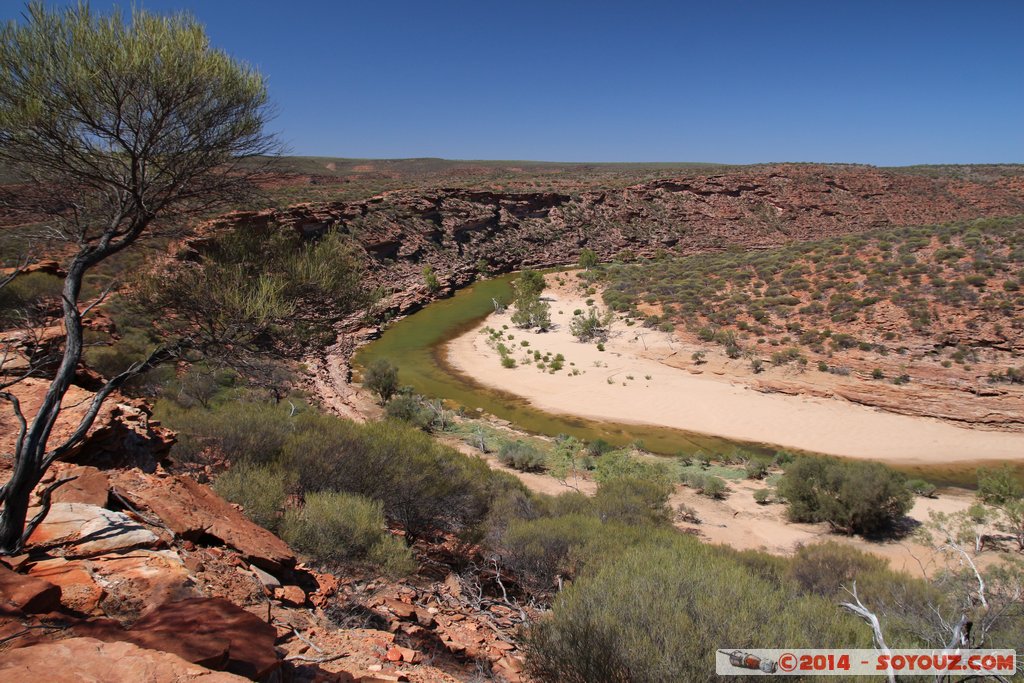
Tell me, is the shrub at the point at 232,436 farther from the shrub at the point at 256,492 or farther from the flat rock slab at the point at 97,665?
the flat rock slab at the point at 97,665

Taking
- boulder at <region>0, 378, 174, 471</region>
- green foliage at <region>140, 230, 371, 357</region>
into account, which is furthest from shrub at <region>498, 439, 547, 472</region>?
boulder at <region>0, 378, 174, 471</region>

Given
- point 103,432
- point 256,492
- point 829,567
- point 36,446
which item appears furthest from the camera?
point 829,567

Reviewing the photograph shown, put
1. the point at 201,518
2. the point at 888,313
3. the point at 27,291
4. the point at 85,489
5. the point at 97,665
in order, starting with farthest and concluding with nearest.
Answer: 1. the point at 888,313
2. the point at 27,291
3. the point at 201,518
4. the point at 85,489
5. the point at 97,665

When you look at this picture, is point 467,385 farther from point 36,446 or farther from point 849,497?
point 36,446

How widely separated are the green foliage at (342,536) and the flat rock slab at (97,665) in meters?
3.08

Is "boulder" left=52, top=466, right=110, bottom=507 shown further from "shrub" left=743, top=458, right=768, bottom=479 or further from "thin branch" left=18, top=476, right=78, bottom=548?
"shrub" left=743, top=458, right=768, bottom=479

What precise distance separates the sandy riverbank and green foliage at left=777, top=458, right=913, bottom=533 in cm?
494

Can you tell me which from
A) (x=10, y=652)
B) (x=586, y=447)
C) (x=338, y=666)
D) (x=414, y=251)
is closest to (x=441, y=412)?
(x=586, y=447)

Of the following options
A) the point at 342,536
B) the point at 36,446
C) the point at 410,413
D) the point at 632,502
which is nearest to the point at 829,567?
the point at 632,502

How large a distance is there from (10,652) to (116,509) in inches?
92.7

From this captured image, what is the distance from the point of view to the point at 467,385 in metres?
21.2

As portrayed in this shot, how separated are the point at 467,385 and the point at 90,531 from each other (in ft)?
57.6

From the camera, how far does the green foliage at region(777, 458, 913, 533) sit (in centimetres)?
973

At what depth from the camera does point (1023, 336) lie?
17641mm
